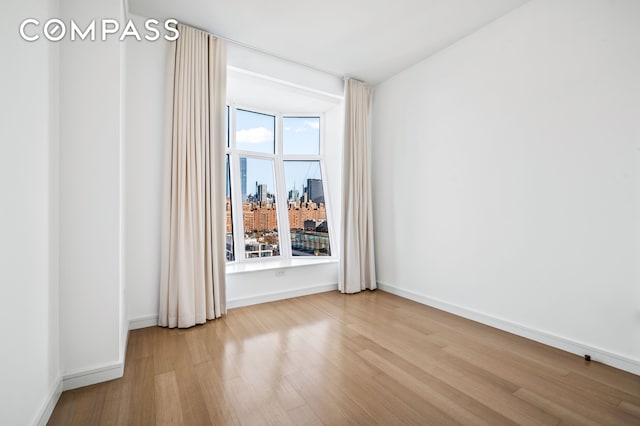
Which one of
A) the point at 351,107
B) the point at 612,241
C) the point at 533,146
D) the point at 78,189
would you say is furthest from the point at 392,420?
the point at 351,107

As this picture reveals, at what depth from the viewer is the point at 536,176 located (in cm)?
238

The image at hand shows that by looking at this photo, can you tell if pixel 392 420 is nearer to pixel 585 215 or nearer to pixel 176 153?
pixel 585 215

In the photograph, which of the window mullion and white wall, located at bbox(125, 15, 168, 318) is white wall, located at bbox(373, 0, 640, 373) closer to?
the window mullion

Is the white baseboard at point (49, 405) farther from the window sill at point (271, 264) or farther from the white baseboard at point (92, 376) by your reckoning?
the window sill at point (271, 264)

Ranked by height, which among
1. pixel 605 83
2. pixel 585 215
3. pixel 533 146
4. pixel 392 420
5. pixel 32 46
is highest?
pixel 605 83

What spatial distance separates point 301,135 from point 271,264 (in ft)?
6.82

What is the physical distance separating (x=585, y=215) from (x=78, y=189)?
11.7 feet

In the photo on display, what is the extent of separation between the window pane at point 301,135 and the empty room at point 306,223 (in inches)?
3.5

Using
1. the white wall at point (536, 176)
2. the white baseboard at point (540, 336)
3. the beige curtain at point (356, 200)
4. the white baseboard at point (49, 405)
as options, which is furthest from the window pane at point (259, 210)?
the white baseboard at point (49, 405)

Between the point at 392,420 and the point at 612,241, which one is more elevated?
the point at 612,241

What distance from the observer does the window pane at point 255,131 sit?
389cm

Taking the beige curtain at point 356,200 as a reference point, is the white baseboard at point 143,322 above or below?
below

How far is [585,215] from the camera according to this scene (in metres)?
2.12

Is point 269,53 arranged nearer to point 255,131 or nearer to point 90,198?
point 255,131
